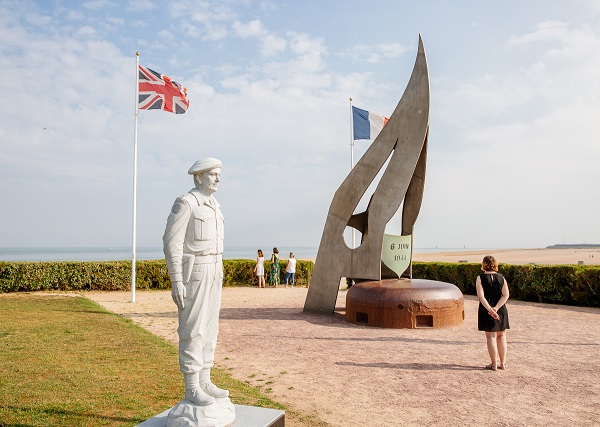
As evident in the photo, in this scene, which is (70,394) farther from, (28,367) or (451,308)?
(451,308)

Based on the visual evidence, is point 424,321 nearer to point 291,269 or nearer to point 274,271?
point 291,269

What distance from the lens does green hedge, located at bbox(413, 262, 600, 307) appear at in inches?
587

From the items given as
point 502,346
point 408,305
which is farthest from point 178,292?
point 408,305

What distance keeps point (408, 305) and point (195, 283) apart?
7378mm

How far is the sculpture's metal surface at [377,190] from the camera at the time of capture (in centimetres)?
1198

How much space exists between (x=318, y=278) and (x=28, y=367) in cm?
730

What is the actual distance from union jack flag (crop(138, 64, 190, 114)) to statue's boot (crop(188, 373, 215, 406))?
12.7 m

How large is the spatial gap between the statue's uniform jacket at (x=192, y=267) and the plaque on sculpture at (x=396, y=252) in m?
8.60

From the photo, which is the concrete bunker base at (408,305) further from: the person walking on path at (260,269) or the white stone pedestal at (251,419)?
the person walking on path at (260,269)

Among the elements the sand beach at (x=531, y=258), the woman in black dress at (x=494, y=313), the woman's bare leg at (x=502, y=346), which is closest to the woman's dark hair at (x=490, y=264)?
the woman in black dress at (x=494, y=313)

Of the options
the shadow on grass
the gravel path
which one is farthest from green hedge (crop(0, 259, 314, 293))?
the shadow on grass

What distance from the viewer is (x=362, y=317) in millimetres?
11516

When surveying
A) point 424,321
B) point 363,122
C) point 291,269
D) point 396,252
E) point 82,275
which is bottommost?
point 424,321

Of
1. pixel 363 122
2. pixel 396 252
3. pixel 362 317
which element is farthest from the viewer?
pixel 363 122
